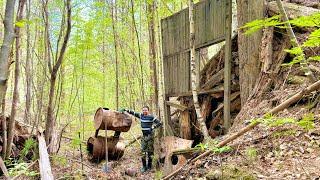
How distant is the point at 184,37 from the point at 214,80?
6.15ft

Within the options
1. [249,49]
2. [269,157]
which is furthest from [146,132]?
[269,157]

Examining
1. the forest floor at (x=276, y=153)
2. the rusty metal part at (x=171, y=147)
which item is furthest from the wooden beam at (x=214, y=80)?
the forest floor at (x=276, y=153)

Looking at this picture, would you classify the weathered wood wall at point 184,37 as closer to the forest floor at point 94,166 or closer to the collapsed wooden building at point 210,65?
the collapsed wooden building at point 210,65

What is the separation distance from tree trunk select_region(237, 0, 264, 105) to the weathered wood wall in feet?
2.93

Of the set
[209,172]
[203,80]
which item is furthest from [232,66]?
[209,172]

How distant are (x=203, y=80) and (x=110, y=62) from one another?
963cm

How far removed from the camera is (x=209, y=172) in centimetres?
486

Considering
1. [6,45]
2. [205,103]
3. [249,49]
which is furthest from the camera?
[205,103]

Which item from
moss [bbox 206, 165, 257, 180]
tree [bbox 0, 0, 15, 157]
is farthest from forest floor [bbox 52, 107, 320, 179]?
tree [bbox 0, 0, 15, 157]

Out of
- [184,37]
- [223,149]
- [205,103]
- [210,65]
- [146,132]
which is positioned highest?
[184,37]

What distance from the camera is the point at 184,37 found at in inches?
432

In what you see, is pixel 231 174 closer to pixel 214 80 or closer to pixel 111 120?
pixel 214 80

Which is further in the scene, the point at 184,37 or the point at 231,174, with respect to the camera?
the point at 184,37

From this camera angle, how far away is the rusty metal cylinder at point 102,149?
36.0ft
